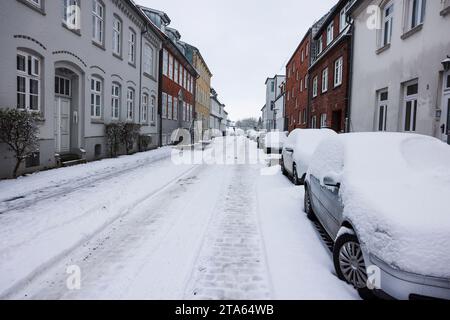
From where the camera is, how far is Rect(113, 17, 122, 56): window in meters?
16.5

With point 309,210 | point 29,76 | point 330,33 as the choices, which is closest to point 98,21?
point 29,76

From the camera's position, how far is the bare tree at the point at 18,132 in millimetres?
8352

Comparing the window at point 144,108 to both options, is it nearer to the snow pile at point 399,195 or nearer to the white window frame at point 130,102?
the white window frame at point 130,102

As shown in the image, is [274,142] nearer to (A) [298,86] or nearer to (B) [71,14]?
(B) [71,14]

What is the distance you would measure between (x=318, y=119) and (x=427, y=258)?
20.9 m

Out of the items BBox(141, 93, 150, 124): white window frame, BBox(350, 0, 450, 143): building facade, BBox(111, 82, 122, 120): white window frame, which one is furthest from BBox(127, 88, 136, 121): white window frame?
BBox(350, 0, 450, 143): building facade

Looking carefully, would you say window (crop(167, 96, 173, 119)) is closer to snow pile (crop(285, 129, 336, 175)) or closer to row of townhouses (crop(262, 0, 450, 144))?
row of townhouses (crop(262, 0, 450, 144))

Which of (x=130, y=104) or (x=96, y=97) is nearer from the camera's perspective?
(x=96, y=97)

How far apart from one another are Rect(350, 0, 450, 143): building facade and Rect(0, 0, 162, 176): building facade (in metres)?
11.2

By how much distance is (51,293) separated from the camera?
3.28 metres

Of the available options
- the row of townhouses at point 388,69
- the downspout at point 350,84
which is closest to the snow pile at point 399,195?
the row of townhouses at point 388,69

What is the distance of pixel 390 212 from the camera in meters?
3.00

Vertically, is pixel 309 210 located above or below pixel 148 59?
below

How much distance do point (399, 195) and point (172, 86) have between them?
1083 inches
